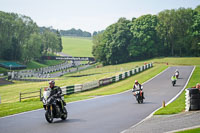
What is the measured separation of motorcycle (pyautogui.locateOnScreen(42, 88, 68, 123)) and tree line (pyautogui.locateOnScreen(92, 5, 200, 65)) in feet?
310

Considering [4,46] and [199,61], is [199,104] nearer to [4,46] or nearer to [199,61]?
[199,61]

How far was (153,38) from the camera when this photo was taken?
111 meters

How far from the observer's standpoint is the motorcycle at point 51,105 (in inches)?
570

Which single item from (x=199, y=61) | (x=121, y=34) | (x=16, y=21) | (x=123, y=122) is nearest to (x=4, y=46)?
(x=16, y=21)

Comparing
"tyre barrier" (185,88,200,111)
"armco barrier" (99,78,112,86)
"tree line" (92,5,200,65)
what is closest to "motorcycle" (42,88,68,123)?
"tyre barrier" (185,88,200,111)

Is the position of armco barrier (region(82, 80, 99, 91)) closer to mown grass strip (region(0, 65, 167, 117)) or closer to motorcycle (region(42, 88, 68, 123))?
mown grass strip (region(0, 65, 167, 117))

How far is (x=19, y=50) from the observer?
4665 inches

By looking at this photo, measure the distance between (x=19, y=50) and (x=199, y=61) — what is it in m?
64.7

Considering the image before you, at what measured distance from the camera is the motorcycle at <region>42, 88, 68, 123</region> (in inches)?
570

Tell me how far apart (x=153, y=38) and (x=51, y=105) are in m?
99.7

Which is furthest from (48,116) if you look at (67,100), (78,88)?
(78,88)

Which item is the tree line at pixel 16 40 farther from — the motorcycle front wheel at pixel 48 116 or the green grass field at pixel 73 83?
the motorcycle front wheel at pixel 48 116

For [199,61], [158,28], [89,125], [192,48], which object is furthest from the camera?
[158,28]

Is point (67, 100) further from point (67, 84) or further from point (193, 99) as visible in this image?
point (67, 84)
